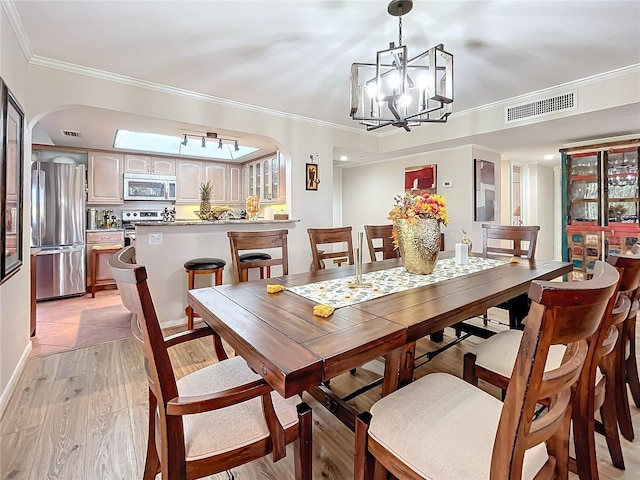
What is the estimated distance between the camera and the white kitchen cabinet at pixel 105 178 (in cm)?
500

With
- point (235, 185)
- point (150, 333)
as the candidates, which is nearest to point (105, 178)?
point (235, 185)

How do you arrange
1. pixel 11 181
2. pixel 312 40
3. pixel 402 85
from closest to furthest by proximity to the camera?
pixel 402 85, pixel 11 181, pixel 312 40

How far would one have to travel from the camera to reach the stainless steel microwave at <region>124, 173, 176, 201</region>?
207 inches

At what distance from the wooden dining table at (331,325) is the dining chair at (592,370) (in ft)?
0.81

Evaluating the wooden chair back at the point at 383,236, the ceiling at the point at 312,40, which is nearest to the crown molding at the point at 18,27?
the ceiling at the point at 312,40

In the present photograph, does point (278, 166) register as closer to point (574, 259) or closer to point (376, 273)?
point (376, 273)

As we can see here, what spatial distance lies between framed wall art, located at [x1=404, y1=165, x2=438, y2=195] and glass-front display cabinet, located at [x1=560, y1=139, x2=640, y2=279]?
1770 mm

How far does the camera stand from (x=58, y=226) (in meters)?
4.23

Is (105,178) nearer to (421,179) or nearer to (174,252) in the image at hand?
(174,252)

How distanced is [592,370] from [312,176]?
3.52 metres

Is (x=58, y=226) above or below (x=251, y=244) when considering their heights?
above

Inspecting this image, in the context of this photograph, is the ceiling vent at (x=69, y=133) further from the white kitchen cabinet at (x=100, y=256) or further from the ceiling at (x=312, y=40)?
the white kitchen cabinet at (x=100, y=256)

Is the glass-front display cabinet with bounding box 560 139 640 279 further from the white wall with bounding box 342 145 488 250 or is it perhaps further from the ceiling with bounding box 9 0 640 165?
the white wall with bounding box 342 145 488 250

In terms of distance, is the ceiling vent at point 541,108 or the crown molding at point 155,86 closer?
the crown molding at point 155,86
